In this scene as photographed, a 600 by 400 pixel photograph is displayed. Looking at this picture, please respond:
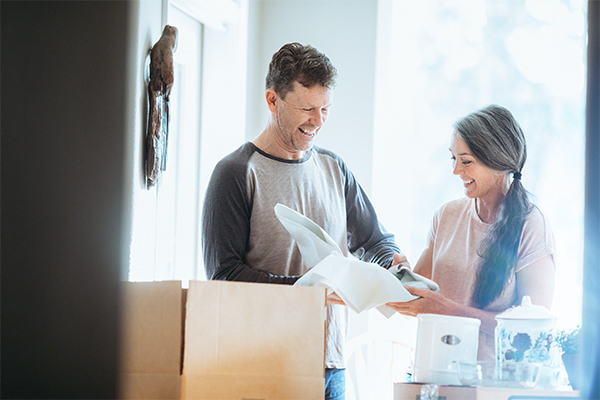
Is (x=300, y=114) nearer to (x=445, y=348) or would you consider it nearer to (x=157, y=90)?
(x=157, y=90)

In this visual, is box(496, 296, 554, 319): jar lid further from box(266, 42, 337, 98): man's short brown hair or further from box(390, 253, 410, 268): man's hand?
box(266, 42, 337, 98): man's short brown hair

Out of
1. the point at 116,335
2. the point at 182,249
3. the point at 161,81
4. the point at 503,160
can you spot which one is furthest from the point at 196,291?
the point at 182,249

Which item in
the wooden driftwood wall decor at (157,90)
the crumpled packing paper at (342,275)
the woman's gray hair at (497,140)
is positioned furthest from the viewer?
the woman's gray hair at (497,140)

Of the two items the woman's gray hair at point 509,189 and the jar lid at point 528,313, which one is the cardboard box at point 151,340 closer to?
the jar lid at point 528,313

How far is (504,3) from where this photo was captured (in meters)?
2.49

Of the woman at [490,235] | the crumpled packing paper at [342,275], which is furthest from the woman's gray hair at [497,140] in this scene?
the crumpled packing paper at [342,275]

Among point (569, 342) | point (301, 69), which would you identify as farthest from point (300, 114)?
point (569, 342)

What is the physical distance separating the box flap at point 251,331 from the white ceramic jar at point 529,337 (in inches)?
14.1

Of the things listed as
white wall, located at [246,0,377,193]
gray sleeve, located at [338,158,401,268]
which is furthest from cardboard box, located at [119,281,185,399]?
white wall, located at [246,0,377,193]

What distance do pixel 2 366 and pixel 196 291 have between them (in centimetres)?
35

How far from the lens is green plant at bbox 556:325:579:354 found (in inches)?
43.8

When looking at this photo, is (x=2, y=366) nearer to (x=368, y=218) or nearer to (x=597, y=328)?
(x=597, y=328)

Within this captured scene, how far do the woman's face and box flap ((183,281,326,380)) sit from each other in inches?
29.0

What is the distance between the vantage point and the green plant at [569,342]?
3.65 ft
